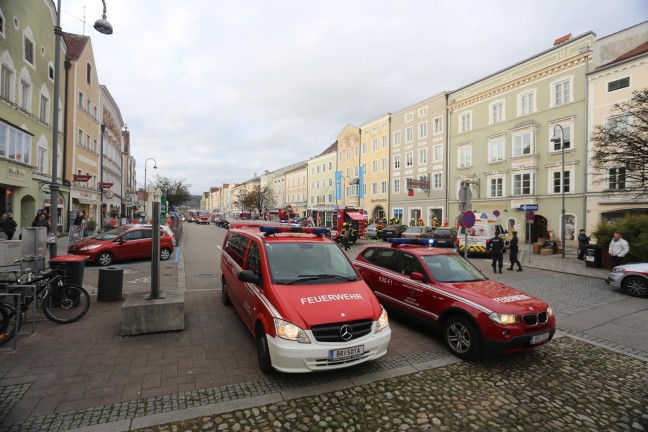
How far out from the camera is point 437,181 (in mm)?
35938

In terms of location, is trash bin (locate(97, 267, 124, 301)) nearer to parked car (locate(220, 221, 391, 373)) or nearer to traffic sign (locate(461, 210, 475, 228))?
parked car (locate(220, 221, 391, 373))

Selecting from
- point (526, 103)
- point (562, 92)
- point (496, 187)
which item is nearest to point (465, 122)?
point (526, 103)

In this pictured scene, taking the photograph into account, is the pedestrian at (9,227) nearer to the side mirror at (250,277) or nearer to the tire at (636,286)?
the side mirror at (250,277)

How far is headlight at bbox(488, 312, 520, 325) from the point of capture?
4748 mm

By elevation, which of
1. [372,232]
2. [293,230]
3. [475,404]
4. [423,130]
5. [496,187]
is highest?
[423,130]

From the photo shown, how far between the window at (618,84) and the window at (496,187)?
30.9ft

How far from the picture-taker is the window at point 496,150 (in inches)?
1150

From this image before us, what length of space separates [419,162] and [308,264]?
3567cm

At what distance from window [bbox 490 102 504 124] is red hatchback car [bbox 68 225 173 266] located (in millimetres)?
29339

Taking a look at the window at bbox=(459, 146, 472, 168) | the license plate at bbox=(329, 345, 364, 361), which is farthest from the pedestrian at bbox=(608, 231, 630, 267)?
the window at bbox=(459, 146, 472, 168)

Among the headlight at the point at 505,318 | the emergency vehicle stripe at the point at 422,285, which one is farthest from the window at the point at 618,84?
the headlight at the point at 505,318

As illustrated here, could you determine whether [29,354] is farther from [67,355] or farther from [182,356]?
[182,356]

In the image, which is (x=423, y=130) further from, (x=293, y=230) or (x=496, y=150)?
(x=293, y=230)

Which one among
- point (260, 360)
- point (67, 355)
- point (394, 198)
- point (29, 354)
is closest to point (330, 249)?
point (260, 360)
